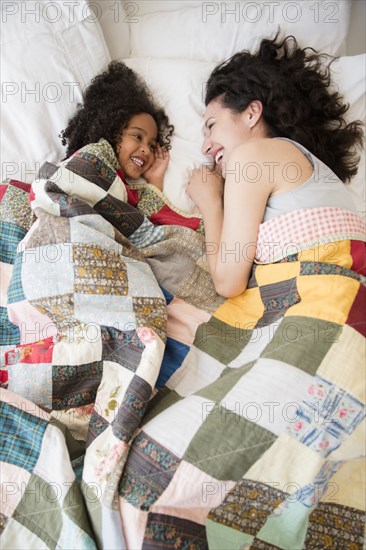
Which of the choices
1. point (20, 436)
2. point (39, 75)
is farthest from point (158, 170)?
point (20, 436)

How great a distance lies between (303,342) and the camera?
90 cm

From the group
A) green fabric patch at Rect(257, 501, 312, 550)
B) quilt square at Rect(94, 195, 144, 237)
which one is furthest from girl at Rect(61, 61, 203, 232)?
green fabric patch at Rect(257, 501, 312, 550)

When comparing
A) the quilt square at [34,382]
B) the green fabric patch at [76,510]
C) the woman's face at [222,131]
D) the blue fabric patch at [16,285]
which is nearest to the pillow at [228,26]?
the woman's face at [222,131]

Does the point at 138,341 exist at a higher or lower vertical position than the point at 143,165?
lower

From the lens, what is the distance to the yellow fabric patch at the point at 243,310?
1.08 m

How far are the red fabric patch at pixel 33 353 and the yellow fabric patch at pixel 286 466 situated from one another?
18.3 inches

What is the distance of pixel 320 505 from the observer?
34.5 inches

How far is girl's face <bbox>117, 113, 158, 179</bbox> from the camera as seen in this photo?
1.37 meters

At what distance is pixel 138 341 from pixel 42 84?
843 mm

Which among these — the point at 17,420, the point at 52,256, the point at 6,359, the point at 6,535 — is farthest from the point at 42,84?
the point at 6,535

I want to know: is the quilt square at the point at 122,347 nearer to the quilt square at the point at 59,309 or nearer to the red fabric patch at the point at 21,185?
the quilt square at the point at 59,309

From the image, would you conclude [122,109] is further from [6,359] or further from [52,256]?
[6,359]

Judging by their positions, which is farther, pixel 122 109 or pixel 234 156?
pixel 122 109

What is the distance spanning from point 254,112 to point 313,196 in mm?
336
